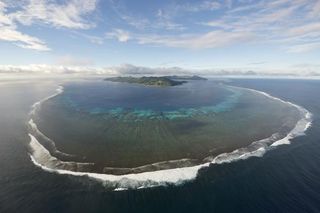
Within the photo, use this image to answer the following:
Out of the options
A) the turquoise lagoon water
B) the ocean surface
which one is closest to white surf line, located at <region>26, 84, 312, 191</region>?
the ocean surface

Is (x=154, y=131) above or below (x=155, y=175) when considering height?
below

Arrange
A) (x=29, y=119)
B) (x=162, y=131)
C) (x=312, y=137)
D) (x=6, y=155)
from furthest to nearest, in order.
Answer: (x=29, y=119) → (x=162, y=131) → (x=312, y=137) → (x=6, y=155)

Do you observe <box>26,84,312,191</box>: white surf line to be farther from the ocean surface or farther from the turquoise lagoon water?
the turquoise lagoon water

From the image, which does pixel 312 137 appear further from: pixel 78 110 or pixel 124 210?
pixel 78 110

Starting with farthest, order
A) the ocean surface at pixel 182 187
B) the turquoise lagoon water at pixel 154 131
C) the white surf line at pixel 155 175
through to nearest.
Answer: the turquoise lagoon water at pixel 154 131, the white surf line at pixel 155 175, the ocean surface at pixel 182 187

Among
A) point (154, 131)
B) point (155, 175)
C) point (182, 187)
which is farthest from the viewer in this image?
point (154, 131)

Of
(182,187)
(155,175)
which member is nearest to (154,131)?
(155,175)

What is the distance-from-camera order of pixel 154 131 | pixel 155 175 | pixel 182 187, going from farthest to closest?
1. pixel 154 131
2. pixel 155 175
3. pixel 182 187

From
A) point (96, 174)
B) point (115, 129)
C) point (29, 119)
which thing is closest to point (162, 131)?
point (115, 129)

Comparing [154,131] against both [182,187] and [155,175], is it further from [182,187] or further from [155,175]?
[182,187]

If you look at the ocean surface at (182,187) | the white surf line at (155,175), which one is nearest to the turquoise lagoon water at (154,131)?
the white surf line at (155,175)

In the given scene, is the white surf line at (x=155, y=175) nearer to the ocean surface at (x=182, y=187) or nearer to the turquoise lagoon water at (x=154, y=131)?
the ocean surface at (x=182, y=187)
